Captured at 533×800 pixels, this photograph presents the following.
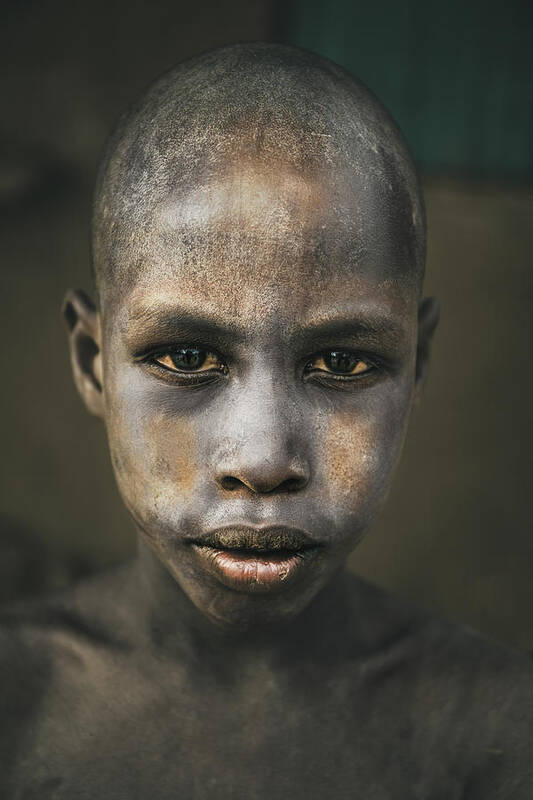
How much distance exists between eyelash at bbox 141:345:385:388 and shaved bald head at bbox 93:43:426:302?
0.14 meters

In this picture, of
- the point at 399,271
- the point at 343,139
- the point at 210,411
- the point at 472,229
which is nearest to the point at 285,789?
the point at 210,411

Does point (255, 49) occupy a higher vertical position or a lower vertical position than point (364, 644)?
higher

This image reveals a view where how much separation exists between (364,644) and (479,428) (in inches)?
43.6

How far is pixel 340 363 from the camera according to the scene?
177cm

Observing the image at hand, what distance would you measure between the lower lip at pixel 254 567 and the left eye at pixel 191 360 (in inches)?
11.4

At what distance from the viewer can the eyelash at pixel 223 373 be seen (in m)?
1.73

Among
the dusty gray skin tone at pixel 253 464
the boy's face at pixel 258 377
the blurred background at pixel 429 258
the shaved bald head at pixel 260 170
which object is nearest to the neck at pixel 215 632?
the dusty gray skin tone at pixel 253 464

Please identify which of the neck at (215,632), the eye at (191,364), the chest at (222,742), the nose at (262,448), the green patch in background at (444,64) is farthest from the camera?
the green patch in background at (444,64)

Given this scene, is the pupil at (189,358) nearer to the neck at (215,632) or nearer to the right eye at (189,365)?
the right eye at (189,365)

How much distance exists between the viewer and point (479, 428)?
10.2ft

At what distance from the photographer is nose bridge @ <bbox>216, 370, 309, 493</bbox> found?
1.62 m

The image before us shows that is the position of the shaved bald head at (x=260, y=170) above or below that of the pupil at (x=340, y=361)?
above

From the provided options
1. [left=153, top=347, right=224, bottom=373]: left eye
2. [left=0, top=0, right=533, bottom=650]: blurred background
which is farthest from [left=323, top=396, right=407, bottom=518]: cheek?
[left=0, top=0, right=533, bottom=650]: blurred background

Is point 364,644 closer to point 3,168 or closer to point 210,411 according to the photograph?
point 210,411
